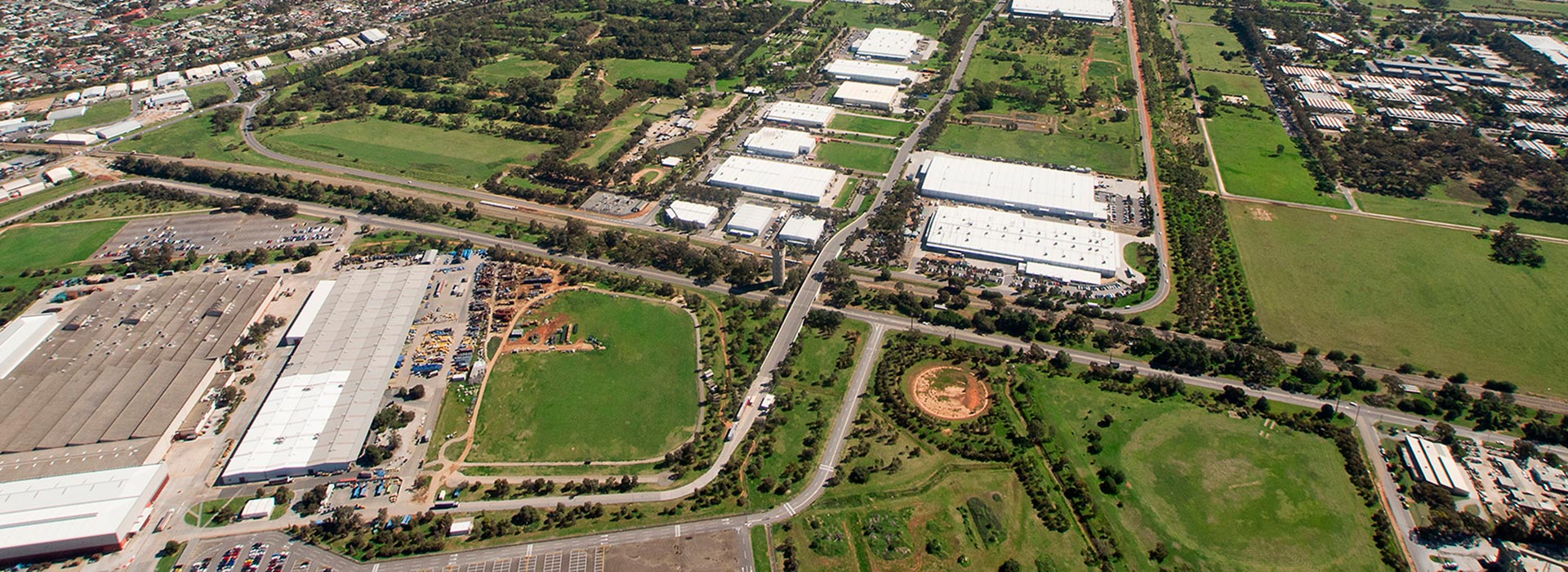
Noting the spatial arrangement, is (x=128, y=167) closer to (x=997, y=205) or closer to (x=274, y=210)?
(x=274, y=210)

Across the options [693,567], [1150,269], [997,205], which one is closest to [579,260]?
[693,567]

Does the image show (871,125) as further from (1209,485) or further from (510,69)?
(1209,485)

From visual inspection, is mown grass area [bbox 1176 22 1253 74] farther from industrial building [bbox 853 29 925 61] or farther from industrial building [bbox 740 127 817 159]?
industrial building [bbox 740 127 817 159]

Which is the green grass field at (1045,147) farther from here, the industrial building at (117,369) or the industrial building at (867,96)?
the industrial building at (117,369)

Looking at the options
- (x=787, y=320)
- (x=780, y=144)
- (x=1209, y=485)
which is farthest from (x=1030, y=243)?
(x=780, y=144)

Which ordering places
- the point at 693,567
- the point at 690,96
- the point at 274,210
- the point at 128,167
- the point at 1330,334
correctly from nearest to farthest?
1. the point at 693,567
2. the point at 1330,334
3. the point at 274,210
4. the point at 128,167
5. the point at 690,96

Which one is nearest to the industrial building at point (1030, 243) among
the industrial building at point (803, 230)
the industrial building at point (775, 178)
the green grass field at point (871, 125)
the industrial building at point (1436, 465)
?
the industrial building at point (803, 230)
